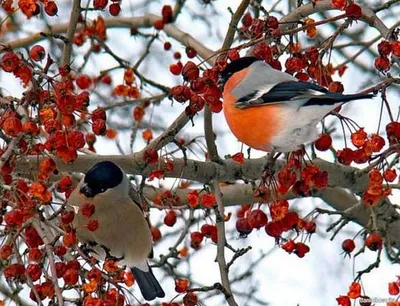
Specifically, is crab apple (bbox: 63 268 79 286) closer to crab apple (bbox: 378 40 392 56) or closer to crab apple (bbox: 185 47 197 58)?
crab apple (bbox: 378 40 392 56)

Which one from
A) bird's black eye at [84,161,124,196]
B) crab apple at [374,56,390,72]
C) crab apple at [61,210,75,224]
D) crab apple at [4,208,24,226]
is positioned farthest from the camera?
bird's black eye at [84,161,124,196]

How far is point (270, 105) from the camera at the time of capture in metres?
2.85

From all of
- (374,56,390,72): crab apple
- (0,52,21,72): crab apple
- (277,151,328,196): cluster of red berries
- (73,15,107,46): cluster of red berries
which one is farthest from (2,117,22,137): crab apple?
(73,15,107,46): cluster of red berries

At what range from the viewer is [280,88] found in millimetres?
2775

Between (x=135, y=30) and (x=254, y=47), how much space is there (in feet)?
5.88

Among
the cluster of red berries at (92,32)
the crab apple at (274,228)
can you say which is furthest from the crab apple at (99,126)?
the cluster of red berries at (92,32)

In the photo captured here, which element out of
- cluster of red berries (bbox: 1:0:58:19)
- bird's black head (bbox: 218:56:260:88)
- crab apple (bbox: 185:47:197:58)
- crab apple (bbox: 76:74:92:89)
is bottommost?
bird's black head (bbox: 218:56:260:88)

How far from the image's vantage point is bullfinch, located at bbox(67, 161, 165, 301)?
3.26 metres

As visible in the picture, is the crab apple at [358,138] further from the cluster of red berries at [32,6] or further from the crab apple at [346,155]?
the cluster of red berries at [32,6]

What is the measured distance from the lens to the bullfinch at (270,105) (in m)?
2.67

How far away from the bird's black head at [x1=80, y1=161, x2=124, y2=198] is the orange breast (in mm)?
512

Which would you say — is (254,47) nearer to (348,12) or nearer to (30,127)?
(348,12)

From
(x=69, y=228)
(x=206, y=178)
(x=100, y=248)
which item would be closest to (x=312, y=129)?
(x=206, y=178)

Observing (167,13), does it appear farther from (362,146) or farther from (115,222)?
(362,146)
